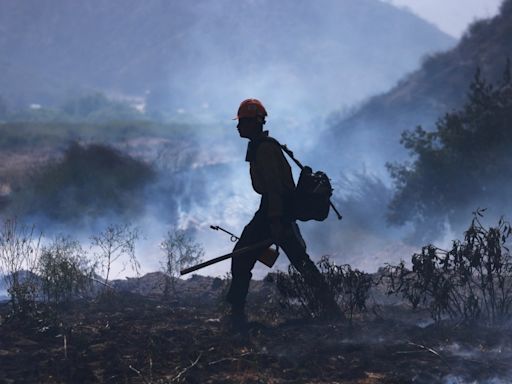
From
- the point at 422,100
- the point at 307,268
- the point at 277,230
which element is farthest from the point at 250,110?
the point at 422,100

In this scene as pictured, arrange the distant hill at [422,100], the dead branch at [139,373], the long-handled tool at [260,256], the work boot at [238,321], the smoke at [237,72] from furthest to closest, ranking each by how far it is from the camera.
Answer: the distant hill at [422,100] < the smoke at [237,72] < the work boot at [238,321] < the long-handled tool at [260,256] < the dead branch at [139,373]

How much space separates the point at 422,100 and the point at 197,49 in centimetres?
4969

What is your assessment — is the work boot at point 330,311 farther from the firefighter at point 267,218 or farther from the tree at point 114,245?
the tree at point 114,245

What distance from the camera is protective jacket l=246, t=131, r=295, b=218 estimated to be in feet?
18.3

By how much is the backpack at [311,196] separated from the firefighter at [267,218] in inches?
3.4

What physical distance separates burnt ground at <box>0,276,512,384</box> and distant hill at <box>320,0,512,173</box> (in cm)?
1617

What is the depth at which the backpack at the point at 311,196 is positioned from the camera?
554cm

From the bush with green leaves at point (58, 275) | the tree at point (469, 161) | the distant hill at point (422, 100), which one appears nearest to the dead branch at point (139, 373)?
the bush with green leaves at point (58, 275)

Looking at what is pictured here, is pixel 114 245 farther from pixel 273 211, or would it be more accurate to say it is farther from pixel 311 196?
pixel 311 196

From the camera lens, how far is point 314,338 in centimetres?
524

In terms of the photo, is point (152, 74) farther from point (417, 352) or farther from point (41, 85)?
point (417, 352)

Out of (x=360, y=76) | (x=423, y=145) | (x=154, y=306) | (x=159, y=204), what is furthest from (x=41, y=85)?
(x=154, y=306)

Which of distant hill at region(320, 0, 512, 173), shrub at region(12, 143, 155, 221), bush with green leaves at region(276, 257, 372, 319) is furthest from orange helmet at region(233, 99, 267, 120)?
distant hill at region(320, 0, 512, 173)

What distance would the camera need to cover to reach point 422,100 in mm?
24922
